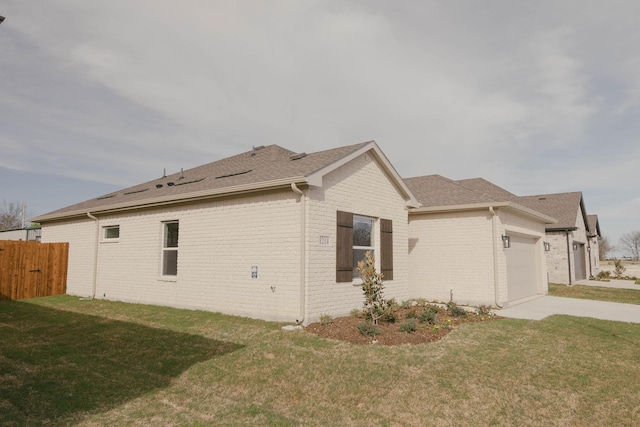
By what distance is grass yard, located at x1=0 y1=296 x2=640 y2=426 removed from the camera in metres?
4.21

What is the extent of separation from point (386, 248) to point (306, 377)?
616cm

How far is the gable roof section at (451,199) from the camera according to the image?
12139 mm

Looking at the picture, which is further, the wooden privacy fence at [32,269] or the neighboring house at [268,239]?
the wooden privacy fence at [32,269]

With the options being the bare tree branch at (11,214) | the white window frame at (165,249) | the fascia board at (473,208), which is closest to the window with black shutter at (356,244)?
the fascia board at (473,208)

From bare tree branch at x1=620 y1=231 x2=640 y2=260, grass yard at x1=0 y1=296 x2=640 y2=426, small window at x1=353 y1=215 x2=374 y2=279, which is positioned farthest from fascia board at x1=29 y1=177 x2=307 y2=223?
bare tree branch at x1=620 y1=231 x2=640 y2=260

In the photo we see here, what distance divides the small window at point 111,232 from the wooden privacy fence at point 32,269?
2917 mm

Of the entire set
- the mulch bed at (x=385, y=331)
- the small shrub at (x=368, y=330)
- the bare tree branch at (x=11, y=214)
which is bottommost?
the mulch bed at (x=385, y=331)

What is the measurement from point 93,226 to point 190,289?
269 inches

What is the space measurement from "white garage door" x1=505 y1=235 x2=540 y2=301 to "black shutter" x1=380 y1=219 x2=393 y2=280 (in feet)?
15.9

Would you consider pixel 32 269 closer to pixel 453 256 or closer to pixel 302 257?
pixel 302 257

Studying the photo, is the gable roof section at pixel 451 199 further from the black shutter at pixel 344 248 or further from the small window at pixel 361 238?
the black shutter at pixel 344 248

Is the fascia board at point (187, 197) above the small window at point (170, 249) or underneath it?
above

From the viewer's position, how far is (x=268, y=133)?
2011 centimetres

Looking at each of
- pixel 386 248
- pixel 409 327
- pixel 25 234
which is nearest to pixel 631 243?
pixel 386 248
